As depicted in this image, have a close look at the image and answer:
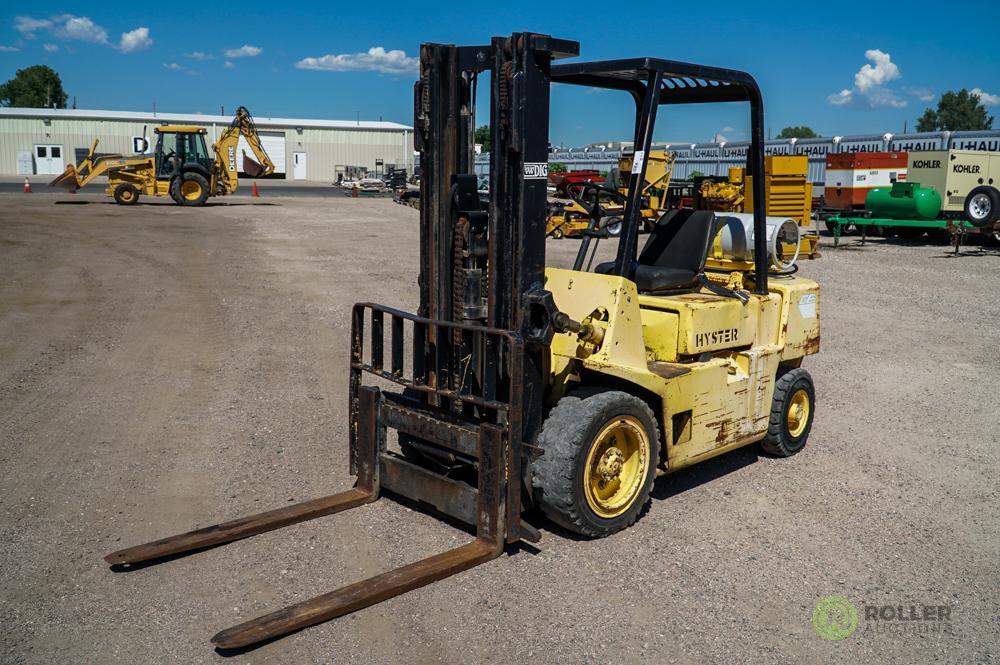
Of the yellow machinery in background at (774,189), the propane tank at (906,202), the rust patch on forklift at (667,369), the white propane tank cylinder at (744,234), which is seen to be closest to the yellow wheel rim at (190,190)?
the yellow machinery in background at (774,189)

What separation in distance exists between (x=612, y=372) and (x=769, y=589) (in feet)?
4.82

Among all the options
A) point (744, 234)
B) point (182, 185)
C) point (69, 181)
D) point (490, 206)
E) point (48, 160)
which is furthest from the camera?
point (48, 160)

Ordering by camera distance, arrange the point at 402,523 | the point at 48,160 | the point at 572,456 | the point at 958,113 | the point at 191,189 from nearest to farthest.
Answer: the point at 572,456
the point at 402,523
the point at 191,189
the point at 48,160
the point at 958,113

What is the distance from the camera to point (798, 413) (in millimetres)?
7176

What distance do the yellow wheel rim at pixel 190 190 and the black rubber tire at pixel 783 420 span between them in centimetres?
2785

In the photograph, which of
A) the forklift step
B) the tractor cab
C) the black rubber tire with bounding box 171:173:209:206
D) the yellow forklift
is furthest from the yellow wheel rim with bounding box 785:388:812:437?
the tractor cab

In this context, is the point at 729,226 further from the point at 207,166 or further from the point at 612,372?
the point at 207,166

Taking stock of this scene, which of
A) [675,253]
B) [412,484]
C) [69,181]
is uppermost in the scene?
[69,181]

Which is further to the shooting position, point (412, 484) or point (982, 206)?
point (982, 206)

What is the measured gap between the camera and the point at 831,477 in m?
6.59

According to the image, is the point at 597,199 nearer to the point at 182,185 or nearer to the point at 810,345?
the point at 810,345

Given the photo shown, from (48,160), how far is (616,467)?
226 ft

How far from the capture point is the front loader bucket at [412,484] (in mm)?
4258

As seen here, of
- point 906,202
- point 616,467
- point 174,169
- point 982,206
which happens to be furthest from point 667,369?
point 174,169
